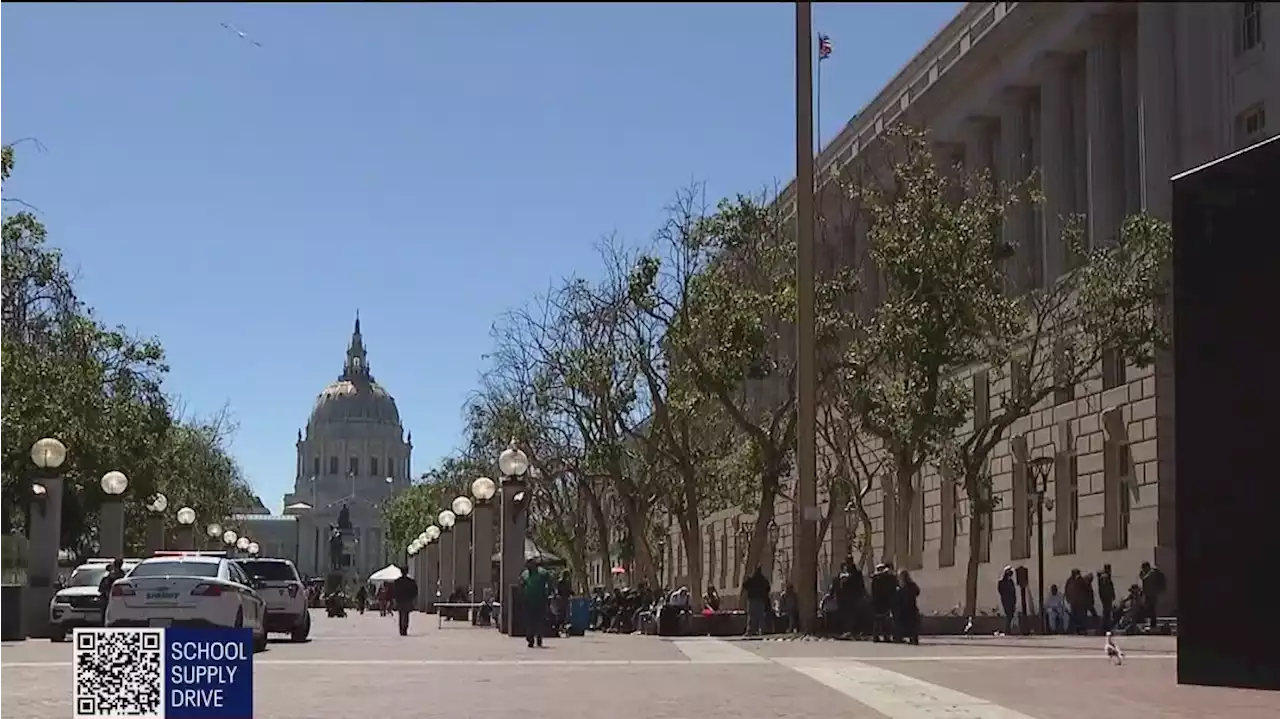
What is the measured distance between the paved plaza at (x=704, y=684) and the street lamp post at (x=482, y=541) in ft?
55.9

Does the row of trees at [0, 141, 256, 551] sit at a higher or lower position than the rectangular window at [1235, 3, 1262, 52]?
lower

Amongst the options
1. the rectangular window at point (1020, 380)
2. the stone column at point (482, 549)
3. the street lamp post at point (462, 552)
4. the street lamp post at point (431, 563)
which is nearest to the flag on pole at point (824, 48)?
the rectangular window at point (1020, 380)

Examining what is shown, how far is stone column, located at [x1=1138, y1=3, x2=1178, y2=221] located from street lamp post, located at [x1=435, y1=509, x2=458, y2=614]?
26.7 meters

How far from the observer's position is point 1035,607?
1772 inches

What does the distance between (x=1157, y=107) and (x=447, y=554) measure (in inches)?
1620

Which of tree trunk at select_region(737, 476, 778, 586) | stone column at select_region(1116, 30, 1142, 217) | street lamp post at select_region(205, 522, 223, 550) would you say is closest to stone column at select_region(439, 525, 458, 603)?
street lamp post at select_region(205, 522, 223, 550)

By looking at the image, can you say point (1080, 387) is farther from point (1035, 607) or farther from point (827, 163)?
point (827, 163)

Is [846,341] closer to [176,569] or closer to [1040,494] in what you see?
[1040,494]

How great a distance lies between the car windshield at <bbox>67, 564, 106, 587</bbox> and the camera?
111 ft

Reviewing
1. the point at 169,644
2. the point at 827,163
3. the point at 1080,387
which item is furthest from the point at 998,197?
the point at 169,644

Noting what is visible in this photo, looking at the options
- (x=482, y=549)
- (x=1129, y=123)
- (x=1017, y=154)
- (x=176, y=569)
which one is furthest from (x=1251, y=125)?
(x=176, y=569)

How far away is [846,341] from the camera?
128 ft

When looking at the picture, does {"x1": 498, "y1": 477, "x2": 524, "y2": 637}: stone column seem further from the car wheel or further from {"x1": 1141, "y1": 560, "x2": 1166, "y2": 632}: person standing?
{"x1": 1141, "y1": 560, "x2": 1166, "y2": 632}: person standing

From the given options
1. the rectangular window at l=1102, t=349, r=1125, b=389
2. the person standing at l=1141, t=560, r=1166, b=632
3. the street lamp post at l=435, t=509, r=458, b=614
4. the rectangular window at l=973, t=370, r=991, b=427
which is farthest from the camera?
the street lamp post at l=435, t=509, r=458, b=614
